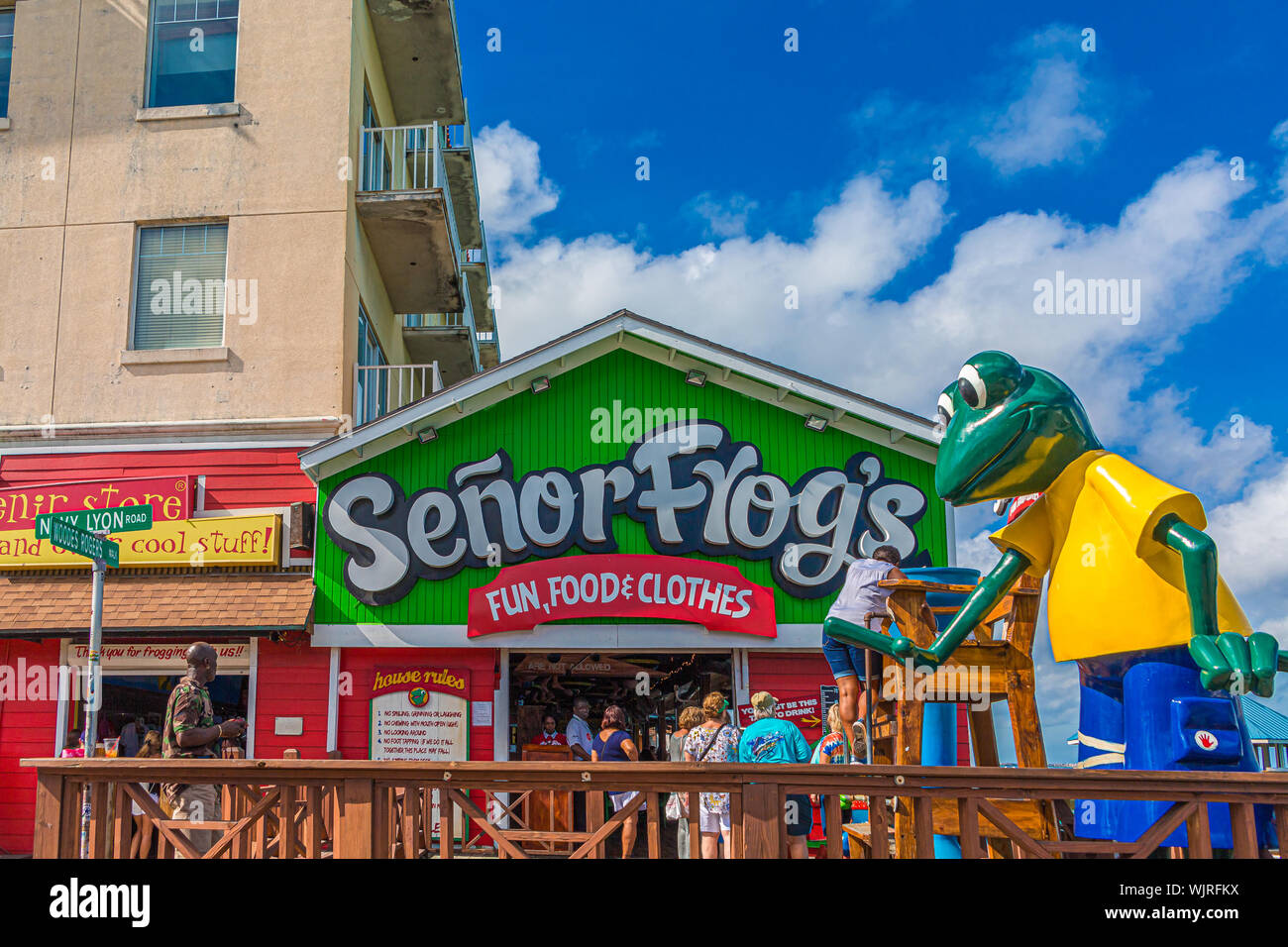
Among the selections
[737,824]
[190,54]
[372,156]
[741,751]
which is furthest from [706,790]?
[190,54]

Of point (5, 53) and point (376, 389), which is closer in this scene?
point (5, 53)

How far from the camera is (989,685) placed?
5293 mm

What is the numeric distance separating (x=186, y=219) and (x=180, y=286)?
2.90 ft

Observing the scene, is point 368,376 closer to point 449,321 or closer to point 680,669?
point 680,669

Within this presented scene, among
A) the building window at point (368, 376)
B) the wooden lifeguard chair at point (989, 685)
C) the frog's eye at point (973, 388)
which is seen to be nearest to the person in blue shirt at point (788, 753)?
the wooden lifeguard chair at point (989, 685)

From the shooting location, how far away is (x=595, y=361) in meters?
13.4

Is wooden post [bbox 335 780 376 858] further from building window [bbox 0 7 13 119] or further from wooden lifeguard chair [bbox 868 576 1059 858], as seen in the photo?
building window [bbox 0 7 13 119]

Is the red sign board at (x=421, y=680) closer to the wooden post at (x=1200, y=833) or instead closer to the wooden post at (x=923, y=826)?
the wooden post at (x=923, y=826)

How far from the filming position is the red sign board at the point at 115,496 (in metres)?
12.9

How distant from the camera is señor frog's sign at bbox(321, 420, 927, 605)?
12531 millimetres

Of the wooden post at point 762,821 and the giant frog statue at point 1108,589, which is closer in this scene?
the wooden post at point 762,821

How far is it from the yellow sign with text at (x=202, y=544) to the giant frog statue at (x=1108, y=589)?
921 centimetres
